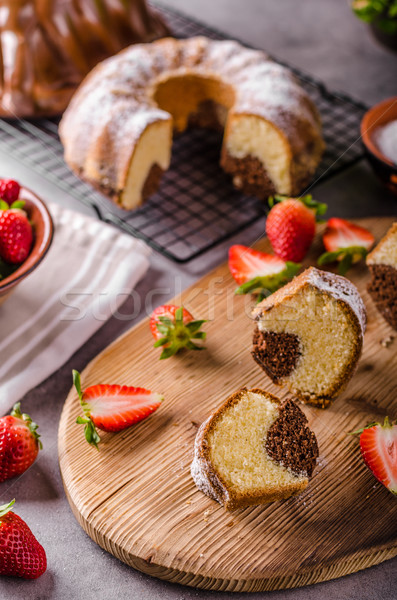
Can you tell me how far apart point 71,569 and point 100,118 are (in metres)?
1.76

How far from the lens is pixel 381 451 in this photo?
5.56 feet

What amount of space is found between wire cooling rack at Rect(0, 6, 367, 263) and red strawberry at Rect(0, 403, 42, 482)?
35.9 inches

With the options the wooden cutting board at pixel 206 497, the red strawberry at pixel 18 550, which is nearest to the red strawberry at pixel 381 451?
the wooden cutting board at pixel 206 497

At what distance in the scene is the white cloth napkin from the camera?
2.06 m

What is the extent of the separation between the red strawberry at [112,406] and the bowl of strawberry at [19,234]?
414 millimetres

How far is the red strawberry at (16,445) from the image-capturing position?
1.67 m

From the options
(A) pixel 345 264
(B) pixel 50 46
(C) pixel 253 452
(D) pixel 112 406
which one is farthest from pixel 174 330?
(B) pixel 50 46

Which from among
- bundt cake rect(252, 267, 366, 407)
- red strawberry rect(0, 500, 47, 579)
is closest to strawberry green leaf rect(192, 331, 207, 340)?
bundt cake rect(252, 267, 366, 407)

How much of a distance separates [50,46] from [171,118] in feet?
2.97

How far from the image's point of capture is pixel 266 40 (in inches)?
156

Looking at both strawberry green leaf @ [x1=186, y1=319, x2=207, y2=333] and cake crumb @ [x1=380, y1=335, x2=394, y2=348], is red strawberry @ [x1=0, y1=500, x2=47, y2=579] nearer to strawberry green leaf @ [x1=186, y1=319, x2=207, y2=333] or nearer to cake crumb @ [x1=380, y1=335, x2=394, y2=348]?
strawberry green leaf @ [x1=186, y1=319, x2=207, y2=333]

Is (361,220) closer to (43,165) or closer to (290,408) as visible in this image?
(290,408)

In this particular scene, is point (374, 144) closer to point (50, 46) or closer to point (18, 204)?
point (18, 204)

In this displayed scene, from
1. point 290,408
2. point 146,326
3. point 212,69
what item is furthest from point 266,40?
point 290,408
